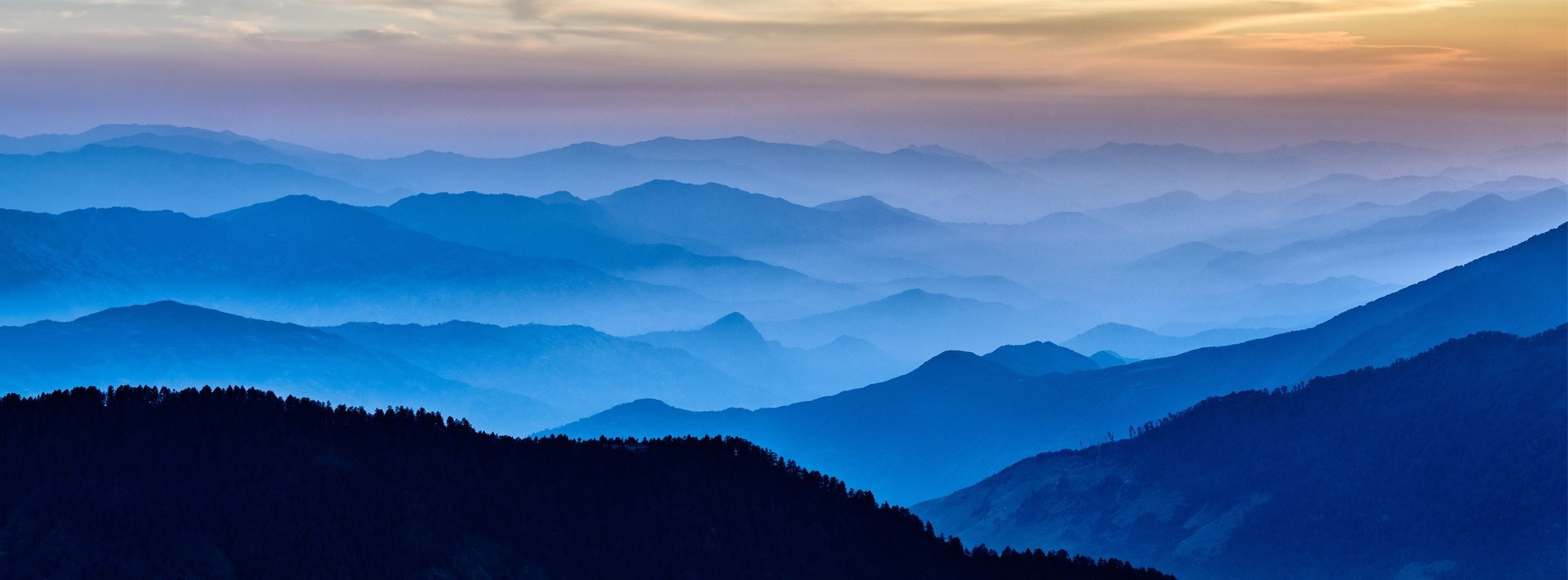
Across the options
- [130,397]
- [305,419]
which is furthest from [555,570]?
[130,397]

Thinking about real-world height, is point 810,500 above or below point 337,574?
above

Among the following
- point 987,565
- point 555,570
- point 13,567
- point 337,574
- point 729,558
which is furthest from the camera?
point 987,565

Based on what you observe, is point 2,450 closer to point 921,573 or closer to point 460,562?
point 460,562

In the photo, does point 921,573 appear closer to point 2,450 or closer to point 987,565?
point 987,565

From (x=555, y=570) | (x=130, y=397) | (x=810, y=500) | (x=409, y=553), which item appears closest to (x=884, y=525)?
(x=810, y=500)

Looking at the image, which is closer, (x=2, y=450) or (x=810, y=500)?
(x=2, y=450)

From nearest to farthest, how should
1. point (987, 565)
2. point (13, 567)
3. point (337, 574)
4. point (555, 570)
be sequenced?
point (13, 567)
point (337, 574)
point (555, 570)
point (987, 565)
